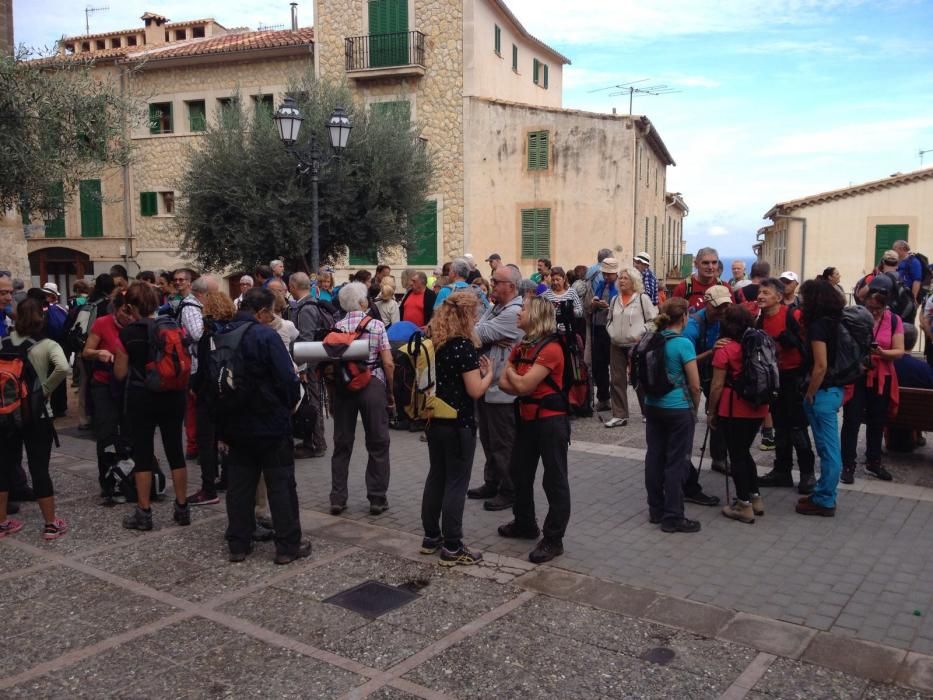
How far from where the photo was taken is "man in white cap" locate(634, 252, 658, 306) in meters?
10.7

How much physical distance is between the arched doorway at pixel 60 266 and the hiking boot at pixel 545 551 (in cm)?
2912

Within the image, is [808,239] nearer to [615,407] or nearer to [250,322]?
[615,407]

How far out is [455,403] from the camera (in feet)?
17.7

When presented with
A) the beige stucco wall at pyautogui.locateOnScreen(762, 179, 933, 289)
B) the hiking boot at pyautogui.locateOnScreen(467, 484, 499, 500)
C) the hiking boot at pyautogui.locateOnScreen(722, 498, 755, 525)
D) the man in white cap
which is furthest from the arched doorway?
the hiking boot at pyautogui.locateOnScreen(722, 498, 755, 525)

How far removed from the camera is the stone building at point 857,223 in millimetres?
25062

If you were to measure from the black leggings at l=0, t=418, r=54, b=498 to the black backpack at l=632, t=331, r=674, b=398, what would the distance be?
14.5 ft

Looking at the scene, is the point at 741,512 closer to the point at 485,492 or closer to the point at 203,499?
the point at 485,492

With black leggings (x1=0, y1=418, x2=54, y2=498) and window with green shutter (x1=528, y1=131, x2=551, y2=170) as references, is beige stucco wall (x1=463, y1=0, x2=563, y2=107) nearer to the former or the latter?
window with green shutter (x1=528, y1=131, x2=551, y2=170)

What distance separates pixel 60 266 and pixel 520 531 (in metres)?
29.9

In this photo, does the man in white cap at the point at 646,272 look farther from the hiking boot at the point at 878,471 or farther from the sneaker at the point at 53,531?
the sneaker at the point at 53,531

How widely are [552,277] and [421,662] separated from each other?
21.4 feet

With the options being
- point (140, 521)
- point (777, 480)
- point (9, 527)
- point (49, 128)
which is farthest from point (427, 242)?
point (9, 527)

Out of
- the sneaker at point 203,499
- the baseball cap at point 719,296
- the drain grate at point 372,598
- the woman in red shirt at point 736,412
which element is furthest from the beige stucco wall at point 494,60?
the drain grate at point 372,598

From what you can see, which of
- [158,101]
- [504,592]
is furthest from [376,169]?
[504,592]
